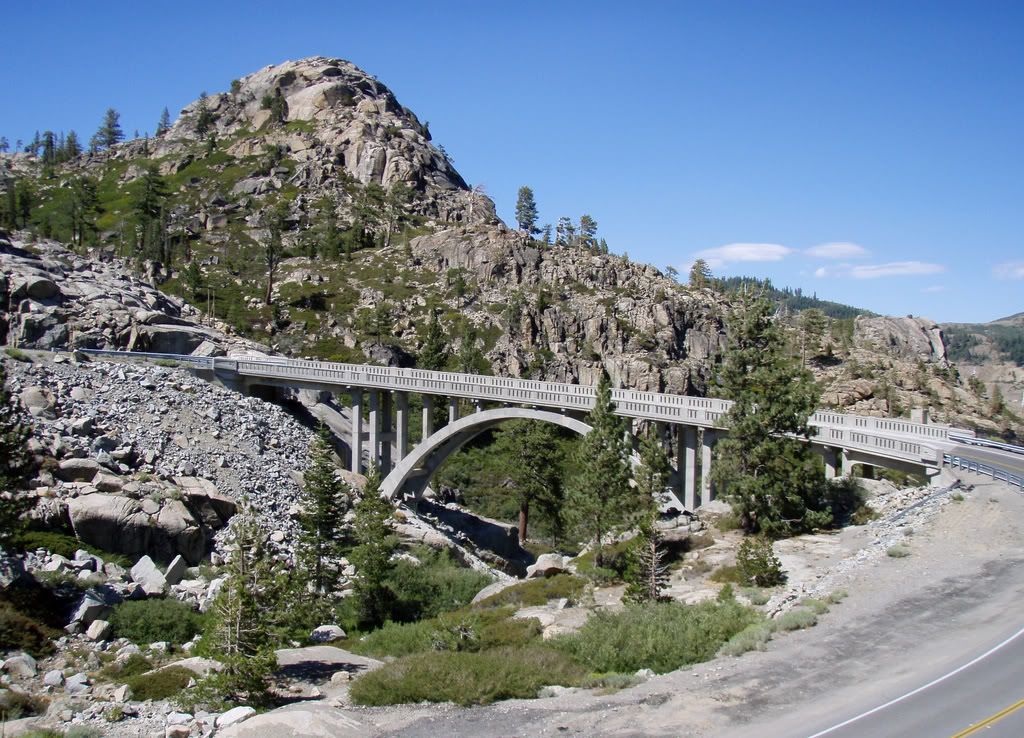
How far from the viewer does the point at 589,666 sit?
708 inches

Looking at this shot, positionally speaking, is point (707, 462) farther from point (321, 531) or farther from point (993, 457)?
point (321, 531)

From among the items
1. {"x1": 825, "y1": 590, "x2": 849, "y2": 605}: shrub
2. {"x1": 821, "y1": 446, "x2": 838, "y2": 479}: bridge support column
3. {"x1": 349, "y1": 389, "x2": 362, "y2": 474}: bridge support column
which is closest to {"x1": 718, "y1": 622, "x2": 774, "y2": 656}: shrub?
{"x1": 825, "y1": 590, "x2": 849, "y2": 605}: shrub

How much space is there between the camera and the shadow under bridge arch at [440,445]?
139 feet

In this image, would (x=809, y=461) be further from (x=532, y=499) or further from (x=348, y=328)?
(x=348, y=328)

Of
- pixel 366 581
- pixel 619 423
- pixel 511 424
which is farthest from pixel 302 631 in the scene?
pixel 511 424

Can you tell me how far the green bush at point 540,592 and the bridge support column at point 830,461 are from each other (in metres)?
12.1

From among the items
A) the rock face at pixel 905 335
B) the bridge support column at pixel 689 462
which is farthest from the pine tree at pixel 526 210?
the bridge support column at pixel 689 462

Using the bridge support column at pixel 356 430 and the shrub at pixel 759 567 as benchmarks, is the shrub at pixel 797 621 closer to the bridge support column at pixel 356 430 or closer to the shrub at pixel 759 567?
the shrub at pixel 759 567

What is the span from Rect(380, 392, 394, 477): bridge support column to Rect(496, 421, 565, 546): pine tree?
355 inches

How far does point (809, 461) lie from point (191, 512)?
27.7 m

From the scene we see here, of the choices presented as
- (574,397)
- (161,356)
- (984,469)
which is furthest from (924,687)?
(161,356)

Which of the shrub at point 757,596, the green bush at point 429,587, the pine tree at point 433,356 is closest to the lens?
the shrub at point 757,596

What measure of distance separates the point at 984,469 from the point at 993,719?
1969 centimetres

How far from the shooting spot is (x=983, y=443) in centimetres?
3506
